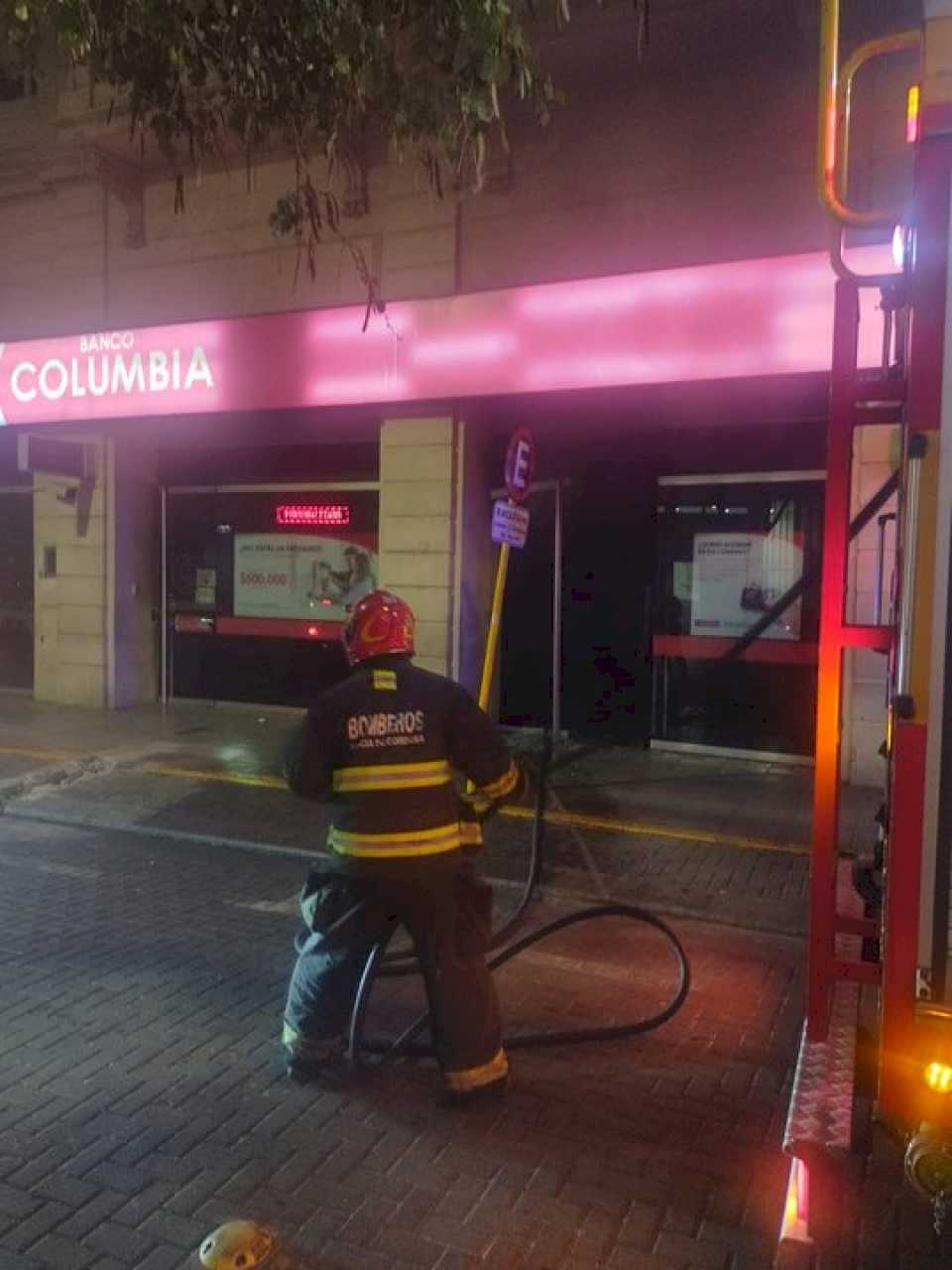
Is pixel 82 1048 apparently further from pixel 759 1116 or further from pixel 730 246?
pixel 730 246

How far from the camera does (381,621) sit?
13.0 ft

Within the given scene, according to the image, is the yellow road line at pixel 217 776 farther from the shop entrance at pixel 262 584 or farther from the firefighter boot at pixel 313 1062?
the firefighter boot at pixel 313 1062

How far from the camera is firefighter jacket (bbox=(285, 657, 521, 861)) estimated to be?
383cm

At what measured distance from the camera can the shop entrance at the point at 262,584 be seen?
1241cm

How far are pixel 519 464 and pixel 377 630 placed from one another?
4.30 meters

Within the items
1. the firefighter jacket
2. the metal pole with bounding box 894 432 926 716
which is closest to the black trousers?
the firefighter jacket

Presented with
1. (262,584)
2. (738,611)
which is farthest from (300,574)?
(738,611)

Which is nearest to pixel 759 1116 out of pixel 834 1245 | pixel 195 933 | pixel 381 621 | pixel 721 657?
pixel 834 1245

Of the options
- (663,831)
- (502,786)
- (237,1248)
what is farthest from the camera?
(663,831)

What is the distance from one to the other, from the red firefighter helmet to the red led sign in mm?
8543

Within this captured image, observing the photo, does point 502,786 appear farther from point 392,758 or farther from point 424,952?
point 424,952

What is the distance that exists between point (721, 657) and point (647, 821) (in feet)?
9.56

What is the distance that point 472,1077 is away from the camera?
3.84 metres

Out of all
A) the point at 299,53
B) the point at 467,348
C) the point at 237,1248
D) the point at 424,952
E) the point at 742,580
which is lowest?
the point at 237,1248
